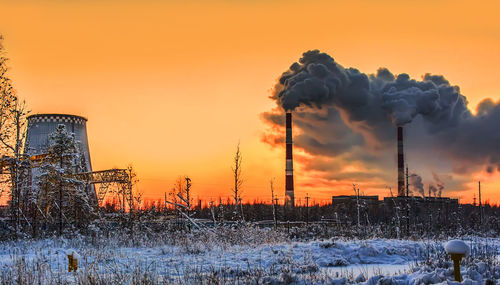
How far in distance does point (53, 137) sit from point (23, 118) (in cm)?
627

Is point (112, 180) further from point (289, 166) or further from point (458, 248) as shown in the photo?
point (458, 248)

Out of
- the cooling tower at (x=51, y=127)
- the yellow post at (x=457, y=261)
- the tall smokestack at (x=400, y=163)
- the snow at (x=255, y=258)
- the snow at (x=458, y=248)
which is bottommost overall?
the snow at (x=255, y=258)

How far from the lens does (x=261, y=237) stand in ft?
56.7

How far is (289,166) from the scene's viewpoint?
4856 centimetres

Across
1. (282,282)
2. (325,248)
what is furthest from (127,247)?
(282,282)

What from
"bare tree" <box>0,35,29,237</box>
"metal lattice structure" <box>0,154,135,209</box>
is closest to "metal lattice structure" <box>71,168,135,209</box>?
"metal lattice structure" <box>0,154,135,209</box>

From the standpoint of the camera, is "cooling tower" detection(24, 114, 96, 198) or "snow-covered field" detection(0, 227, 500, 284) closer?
"snow-covered field" detection(0, 227, 500, 284)

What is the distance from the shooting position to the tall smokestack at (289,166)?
4670 centimetres

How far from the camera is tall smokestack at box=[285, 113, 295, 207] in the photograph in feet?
153

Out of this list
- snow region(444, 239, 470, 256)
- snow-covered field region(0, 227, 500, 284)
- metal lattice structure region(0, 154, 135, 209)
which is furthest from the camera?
metal lattice structure region(0, 154, 135, 209)

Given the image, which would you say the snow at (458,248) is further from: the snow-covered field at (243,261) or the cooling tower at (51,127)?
the cooling tower at (51,127)

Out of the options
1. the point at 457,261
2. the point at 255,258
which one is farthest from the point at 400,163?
the point at 457,261

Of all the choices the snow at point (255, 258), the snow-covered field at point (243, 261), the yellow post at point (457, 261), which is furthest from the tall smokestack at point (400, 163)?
the yellow post at point (457, 261)

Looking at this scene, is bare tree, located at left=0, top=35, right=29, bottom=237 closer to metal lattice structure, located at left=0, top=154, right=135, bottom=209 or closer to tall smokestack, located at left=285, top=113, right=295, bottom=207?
metal lattice structure, located at left=0, top=154, right=135, bottom=209
